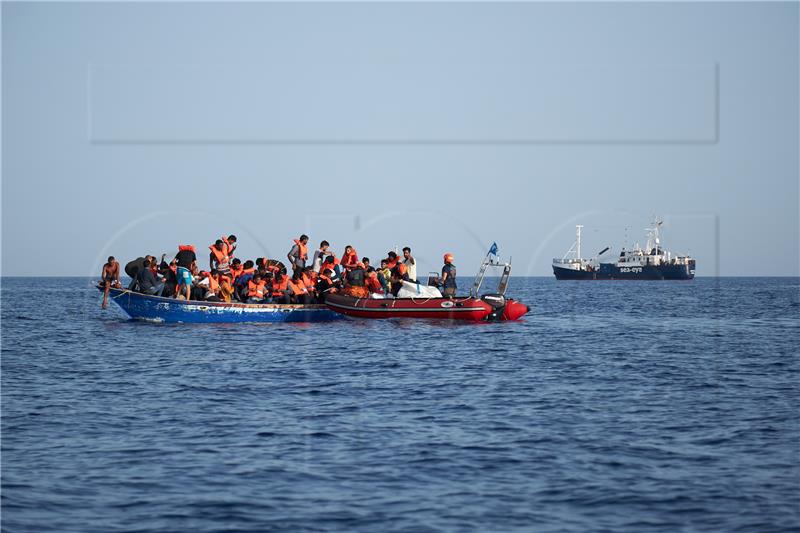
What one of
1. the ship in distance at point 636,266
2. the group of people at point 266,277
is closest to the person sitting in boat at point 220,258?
the group of people at point 266,277

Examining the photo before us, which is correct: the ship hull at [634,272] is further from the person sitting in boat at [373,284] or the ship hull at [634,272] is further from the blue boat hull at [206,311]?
the blue boat hull at [206,311]

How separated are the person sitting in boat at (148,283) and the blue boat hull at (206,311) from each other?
400 millimetres

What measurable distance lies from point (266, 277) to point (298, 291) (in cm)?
175

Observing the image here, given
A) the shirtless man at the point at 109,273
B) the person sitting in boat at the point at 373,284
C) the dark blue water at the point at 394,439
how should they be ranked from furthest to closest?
the shirtless man at the point at 109,273 → the person sitting in boat at the point at 373,284 → the dark blue water at the point at 394,439

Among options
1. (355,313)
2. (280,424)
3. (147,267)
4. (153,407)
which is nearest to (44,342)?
(147,267)

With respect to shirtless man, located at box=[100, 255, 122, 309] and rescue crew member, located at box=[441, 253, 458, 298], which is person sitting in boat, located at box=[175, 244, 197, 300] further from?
rescue crew member, located at box=[441, 253, 458, 298]

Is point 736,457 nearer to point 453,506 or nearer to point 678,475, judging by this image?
point 678,475

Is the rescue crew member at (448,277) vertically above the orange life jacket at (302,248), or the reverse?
the orange life jacket at (302,248)

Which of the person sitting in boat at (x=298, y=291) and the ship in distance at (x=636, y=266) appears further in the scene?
the ship in distance at (x=636, y=266)

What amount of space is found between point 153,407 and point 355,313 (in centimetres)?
1858

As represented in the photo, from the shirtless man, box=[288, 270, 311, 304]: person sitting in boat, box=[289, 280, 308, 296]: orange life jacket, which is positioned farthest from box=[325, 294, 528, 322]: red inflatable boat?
the shirtless man

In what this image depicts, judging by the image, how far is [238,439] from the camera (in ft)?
51.6

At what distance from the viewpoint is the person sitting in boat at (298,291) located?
3842 centimetres

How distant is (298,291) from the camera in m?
38.6
